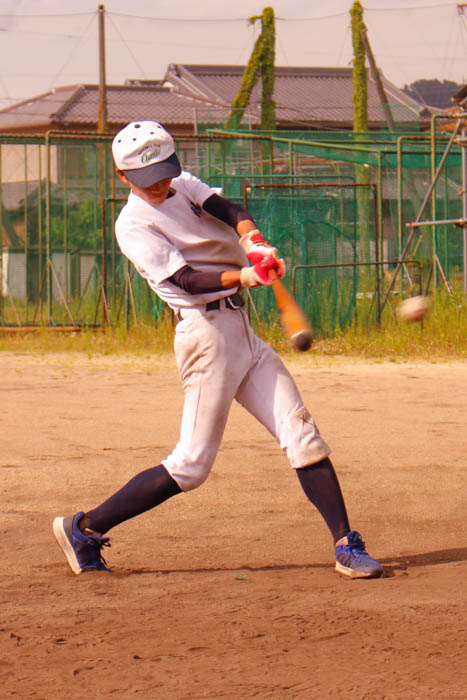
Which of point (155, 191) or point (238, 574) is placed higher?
point (155, 191)

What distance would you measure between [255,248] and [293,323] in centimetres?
33

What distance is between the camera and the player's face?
4371 mm

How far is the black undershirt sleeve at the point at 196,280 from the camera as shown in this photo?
4.19 m

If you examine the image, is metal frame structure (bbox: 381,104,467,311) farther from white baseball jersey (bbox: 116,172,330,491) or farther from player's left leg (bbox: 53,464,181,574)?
player's left leg (bbox: 53,464,181,574)

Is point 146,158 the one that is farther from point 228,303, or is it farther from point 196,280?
point 228,303

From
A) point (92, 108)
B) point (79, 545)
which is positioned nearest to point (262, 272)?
point (79, 545)

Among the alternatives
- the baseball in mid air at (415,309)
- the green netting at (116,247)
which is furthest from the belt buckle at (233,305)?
the green netting at (116,247)

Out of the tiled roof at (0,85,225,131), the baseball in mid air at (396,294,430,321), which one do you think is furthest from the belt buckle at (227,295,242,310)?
the tiled roof at (0,85,225,131)

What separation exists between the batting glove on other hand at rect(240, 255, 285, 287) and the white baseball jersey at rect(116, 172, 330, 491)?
35cm

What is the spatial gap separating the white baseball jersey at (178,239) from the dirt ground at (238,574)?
3.93 ft

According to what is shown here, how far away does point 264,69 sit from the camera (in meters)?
29.1

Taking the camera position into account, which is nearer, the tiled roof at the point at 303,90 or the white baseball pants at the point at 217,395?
the white baseball pants at the point at 217,395

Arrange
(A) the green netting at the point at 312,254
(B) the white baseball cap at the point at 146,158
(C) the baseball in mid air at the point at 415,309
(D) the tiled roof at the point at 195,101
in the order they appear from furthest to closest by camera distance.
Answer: (D) the tiled roof at the point at 195,101 < (A) the green netting at the point at 312,254 < (C) the baseball in mid air at the point at 415,309 < (B) the white baseball cap at the point at 146,158

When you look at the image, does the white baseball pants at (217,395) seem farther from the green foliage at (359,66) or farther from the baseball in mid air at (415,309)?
the green foliage at (359,66)
